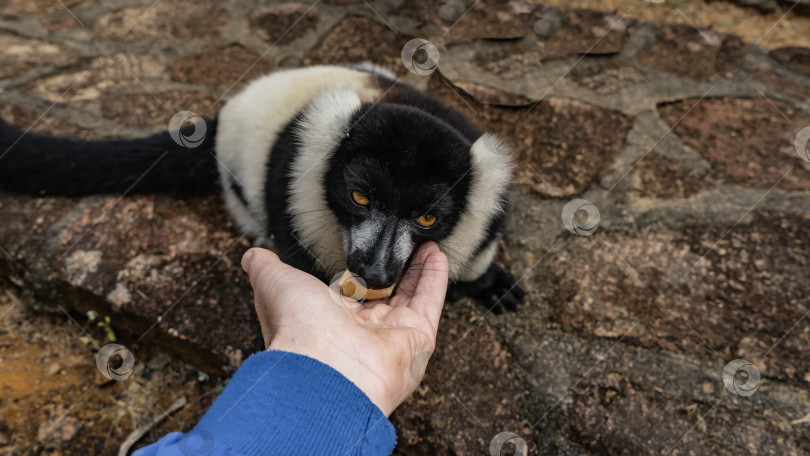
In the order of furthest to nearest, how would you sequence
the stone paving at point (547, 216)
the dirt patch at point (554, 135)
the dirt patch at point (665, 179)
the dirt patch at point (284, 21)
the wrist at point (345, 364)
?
the dirt patch at point (284, 21), the dirt patch at point (554, 135), the dirt patch at point (665, 179), the stone paving at point (547, 216), the wrist at point (345, 364)

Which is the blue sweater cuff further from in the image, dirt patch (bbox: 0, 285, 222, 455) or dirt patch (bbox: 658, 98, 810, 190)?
dirt patch (bbox: 658, 98, 810, 190)

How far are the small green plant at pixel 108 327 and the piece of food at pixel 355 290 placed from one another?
1.23 meters

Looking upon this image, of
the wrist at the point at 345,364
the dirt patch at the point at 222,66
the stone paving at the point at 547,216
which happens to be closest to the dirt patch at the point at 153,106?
the stone paving at the point at 547,216

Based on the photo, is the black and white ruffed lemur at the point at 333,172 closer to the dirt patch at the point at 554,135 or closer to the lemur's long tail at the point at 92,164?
the lemur's long tail at the point at 92,164

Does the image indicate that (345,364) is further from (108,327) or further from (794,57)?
(794,57)

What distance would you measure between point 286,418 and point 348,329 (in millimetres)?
368

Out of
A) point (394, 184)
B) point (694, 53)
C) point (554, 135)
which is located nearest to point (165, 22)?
point (394, 184)

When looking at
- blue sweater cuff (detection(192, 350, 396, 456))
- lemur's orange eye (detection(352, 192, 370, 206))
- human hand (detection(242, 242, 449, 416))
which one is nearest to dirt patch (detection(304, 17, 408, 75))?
lemur's orange eye (detection(352, 192, 370, 206))

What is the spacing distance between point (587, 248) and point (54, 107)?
3268 millimetres

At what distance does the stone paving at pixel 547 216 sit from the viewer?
229 cm

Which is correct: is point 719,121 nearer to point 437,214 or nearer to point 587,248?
point 587,248

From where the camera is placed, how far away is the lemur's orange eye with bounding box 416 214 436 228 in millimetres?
2362

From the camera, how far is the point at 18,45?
12.4ft

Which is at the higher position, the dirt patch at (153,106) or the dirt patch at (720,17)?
the dirt patch at (153,106)
